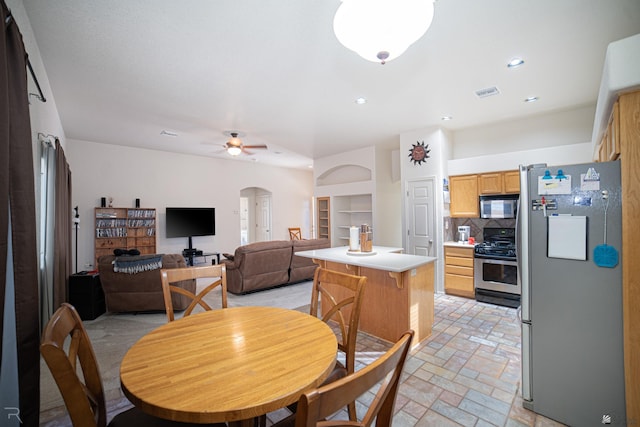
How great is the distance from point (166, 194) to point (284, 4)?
6.20 meters

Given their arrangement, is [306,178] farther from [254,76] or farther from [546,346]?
[546,346]

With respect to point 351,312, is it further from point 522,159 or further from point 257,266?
point 522,159

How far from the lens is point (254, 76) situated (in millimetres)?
3121

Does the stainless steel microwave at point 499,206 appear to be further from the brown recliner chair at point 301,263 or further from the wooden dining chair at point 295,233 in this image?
the wooden dining chair at point 295,233

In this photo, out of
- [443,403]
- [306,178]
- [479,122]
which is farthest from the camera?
[306,178]

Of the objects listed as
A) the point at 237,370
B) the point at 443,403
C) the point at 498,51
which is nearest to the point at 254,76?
the point at 498,51

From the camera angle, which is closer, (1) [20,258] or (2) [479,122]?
(1) [20,258]

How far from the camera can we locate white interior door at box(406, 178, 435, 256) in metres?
4.97

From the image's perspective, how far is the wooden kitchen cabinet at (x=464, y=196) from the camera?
4.72 m

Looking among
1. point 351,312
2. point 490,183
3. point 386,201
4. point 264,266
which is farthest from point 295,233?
Answer: point 351,312

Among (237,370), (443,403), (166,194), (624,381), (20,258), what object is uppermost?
(166,194)

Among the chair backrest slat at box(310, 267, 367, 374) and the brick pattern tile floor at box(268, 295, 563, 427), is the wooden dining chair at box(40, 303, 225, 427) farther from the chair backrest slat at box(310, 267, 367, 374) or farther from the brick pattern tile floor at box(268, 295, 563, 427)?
the brick pattern tile floor at box(268, 295, 563, 427)

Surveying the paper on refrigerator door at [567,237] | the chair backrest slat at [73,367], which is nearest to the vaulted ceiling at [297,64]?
the paper on refrigerator door at [567,237]

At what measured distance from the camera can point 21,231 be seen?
4.35 ft
